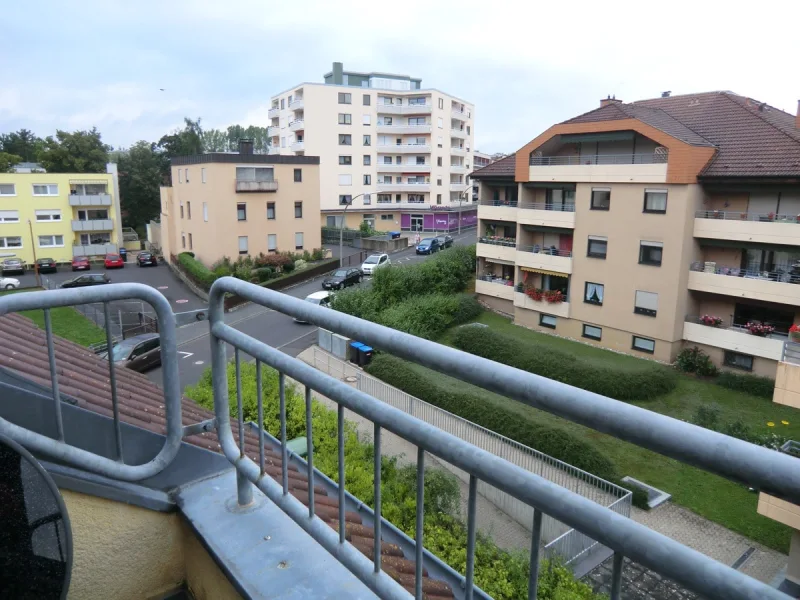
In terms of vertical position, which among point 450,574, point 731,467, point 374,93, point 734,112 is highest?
point 374,93

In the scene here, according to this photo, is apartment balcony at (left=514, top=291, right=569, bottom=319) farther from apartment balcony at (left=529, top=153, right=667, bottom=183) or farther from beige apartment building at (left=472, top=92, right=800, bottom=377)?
apartment balcony at (left=529, top=153, right=667, bottom=183)

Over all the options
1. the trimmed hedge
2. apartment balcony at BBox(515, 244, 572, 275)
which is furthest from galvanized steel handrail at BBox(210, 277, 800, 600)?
apartment balcony at BBox(515, 244, 572, 275)

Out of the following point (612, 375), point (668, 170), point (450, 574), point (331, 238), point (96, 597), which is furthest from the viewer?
point (331, 238)

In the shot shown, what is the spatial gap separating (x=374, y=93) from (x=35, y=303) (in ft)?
200

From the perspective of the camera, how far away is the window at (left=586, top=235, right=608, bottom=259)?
27520 mm

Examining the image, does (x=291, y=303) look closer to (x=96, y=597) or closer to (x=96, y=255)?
(x=96, y=597)

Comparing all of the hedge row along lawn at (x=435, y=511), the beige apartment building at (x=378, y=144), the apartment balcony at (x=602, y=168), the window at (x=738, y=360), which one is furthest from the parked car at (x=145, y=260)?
the hedge row along lawn at (x=435, y=511)

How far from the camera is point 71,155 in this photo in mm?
57031

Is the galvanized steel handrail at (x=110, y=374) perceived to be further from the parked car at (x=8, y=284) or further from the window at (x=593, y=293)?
the parked car at (x=8, y=284)

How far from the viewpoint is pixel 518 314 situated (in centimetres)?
3183

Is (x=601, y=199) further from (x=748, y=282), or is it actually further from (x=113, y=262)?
(x=113, y=262)

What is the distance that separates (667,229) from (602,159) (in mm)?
4652

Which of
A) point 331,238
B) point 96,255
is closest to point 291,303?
point 96,255

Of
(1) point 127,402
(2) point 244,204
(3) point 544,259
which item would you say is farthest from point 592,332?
(1) point 127,402
